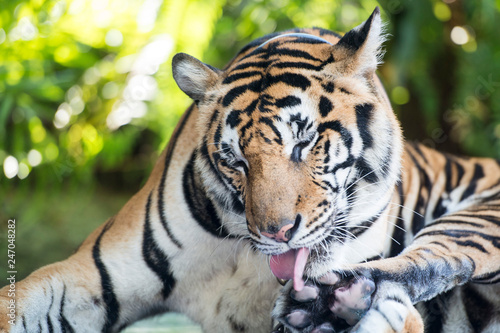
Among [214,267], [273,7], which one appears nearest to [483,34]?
[273,7]

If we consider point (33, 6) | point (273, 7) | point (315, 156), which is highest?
point (33, 6)

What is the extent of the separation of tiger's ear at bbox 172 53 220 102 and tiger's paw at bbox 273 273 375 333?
0.73 meters

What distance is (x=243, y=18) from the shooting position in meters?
4.30

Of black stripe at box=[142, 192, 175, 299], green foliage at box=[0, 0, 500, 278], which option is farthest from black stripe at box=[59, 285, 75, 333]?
green foliage at box=[0, 0, 500, 278]

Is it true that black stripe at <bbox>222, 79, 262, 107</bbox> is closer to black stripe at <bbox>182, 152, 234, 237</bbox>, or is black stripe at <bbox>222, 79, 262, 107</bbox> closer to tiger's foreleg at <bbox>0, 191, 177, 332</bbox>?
black stripe at <bbox>182, 152, 234, 237</bbox>

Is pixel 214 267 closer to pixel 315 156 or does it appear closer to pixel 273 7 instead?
pixel 315 156

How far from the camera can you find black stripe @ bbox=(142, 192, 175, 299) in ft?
6.66

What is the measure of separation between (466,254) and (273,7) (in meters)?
2.80

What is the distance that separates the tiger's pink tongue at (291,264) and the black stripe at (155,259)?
49cm

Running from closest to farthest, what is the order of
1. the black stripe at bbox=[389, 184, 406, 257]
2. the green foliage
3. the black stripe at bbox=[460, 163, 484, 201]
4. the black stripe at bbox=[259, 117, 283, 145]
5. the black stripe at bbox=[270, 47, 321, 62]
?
the black stripe at bbox=[259, 117, 283, 145] → the black stripe at bbox=[270, 47, 321, 62] → the black stripe at bbox=[389, 184, 406, 257] → the black stripe at bbox=[460, 163, 484, 201] → the green foliage

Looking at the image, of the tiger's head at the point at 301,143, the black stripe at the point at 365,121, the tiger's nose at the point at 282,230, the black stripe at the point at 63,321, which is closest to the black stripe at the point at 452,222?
the tiger's head at the point at 301,143

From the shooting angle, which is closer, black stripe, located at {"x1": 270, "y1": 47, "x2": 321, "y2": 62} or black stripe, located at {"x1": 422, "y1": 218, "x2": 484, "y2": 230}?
black stripe, located at {"x1": 270, "y1": 47, "x2": 321, "y2": 62}

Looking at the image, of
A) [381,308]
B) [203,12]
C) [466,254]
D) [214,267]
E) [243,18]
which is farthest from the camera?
[243,18]

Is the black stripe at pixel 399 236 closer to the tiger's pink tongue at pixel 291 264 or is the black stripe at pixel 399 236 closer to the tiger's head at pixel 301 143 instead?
the tiger's head at pixel 301 143
